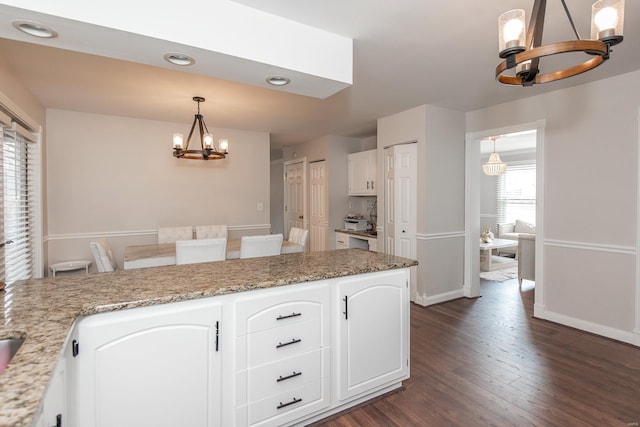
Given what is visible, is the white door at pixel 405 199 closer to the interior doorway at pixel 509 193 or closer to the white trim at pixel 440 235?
the white trim at pixel 440 235

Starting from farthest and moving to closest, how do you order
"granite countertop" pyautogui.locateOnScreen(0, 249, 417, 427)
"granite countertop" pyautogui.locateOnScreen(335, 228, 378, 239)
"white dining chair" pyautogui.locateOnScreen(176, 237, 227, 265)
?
"granite countertop" pyautogui.locateOnScreen(335, 228, 378, 239)
"white dining chair" pyautogui.locateOnScreen(176, 237, 227, 265)
"granite countertop" pyautogui.locateOnScreen(0, 249, 417, 427)

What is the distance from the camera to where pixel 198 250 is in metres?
2.92

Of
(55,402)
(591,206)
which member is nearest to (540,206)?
(591,206)

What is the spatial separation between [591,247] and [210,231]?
442 centimetres

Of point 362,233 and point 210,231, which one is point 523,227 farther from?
point 210,231

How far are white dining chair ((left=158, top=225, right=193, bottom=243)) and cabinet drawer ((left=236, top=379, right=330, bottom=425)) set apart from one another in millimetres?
3095

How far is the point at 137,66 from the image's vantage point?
8.79ft

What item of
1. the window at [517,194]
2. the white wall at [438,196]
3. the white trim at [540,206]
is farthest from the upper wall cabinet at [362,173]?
the window at [517,194]

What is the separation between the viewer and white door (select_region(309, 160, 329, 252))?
18.8 feet

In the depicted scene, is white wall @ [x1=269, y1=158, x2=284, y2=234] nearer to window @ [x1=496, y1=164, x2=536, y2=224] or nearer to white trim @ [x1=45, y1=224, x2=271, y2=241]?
white trim @ [x1=45, y1=224, x2=271, y2=241]

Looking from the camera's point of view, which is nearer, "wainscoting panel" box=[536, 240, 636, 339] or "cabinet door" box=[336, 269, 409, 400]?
"cabinet door" box=[336, 269, 409, 400]

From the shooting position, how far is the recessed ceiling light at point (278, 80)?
2106mm

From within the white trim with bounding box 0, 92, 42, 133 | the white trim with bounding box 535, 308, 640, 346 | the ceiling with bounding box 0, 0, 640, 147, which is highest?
the ceiling with bounding box 0, 0, 640, 147

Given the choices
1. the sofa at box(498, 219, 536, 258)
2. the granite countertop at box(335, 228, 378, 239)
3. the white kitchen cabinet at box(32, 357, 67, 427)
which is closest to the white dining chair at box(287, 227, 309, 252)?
the granite countertop at box(335, 228, 378, 239)
